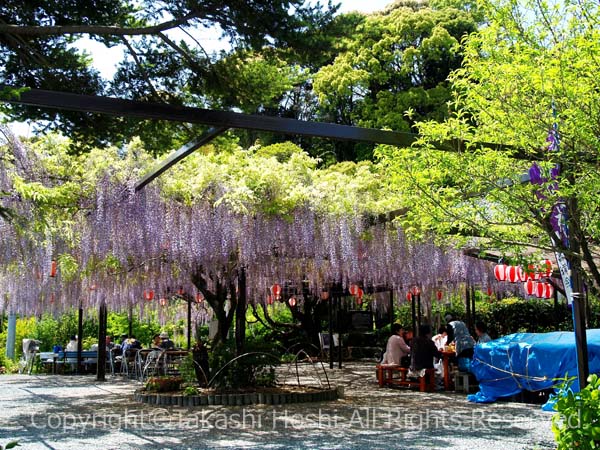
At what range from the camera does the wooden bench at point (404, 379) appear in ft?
33.5

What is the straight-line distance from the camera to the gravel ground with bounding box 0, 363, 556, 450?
18.6ft

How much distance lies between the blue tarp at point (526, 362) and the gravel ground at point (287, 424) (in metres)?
0.25

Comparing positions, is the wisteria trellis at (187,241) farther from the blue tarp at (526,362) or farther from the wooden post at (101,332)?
the blue tarp at (526,362)

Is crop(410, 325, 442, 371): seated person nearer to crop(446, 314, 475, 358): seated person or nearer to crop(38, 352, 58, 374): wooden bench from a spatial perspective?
crop(446, 314, 475, 358): seated person

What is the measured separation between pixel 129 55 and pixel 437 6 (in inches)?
686

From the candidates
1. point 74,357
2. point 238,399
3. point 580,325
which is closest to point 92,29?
point 580,325

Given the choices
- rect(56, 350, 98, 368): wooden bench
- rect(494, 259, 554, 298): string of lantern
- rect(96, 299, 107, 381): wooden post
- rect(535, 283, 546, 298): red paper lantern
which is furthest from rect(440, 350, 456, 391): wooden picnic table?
rect(56, 350, 98, 368): wooden bench

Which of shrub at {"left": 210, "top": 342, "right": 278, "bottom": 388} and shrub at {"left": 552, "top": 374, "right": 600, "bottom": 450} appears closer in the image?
shrub at {"left": 552, "top": 374, "right": 600, "bottom": 450}

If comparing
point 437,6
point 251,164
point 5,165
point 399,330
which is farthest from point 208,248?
point 437,6

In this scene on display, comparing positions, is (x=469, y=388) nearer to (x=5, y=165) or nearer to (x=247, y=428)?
(x=247, y=428)

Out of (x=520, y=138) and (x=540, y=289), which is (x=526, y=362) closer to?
(x=540, y=289)

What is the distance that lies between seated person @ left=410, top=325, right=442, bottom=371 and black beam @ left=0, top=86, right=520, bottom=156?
5349 millimetres

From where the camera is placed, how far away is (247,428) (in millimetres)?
6488

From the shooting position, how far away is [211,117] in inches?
183
